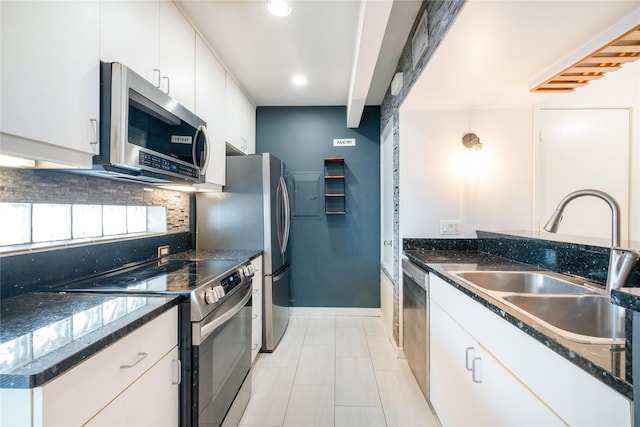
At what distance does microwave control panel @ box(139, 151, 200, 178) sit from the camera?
4.30ft

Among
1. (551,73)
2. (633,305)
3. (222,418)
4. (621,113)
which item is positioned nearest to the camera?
(633,305)

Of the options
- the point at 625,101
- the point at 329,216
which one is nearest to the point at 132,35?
the point at 329,216

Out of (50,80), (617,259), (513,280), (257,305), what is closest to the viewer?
(50,80)

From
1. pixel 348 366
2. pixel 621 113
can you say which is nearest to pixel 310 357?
pixel 348 366

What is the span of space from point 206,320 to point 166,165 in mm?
808

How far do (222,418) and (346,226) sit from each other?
2.37m

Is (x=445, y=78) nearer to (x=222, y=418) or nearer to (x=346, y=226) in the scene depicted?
(x=346, y=226)

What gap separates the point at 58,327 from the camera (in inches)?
32.9

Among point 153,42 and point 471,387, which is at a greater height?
point 153,42

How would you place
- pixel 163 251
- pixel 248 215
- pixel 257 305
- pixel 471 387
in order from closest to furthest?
pixel 471 387, pixel 163 251, pixel 257 305, pixel 248 215

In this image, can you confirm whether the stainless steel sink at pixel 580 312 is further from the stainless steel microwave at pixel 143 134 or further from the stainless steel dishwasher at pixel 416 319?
the stainless steel microwave at pixel 143 134

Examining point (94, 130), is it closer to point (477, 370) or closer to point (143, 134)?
point (143, 134)

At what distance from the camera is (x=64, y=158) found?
1016 millimetres

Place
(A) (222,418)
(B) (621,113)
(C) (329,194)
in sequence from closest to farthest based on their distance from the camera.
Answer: (A) (222,418) → (B) (621,113) → (C) (329,194)
